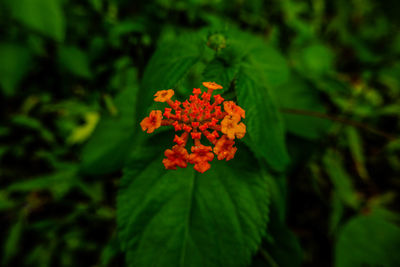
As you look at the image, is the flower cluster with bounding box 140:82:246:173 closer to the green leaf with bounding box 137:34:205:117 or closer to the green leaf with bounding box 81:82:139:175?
the green leaf with bounding box 137:34:205:117

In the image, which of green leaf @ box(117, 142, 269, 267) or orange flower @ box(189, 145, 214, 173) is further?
green leaf @ box(117, 142, 269, 267)

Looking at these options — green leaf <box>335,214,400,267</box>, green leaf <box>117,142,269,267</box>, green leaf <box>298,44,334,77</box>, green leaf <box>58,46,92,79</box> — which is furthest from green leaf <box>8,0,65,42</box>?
green leaf <box>335,214,400,267</box>

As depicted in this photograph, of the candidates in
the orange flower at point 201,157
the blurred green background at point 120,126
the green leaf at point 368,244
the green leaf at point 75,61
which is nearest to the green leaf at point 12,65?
the blurred green background at point 120,126

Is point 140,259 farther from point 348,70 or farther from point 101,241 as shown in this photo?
point 348,70

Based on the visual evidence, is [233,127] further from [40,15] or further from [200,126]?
[40,15]

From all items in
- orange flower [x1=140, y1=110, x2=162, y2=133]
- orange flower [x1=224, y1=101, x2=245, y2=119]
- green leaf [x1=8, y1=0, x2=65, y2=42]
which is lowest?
orange flower [x1=140, y1=110, x2=162, y2=133]

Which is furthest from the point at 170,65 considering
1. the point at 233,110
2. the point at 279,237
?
the point at 279,237

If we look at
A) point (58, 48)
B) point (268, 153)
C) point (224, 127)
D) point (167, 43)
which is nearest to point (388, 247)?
point (268, 153)
